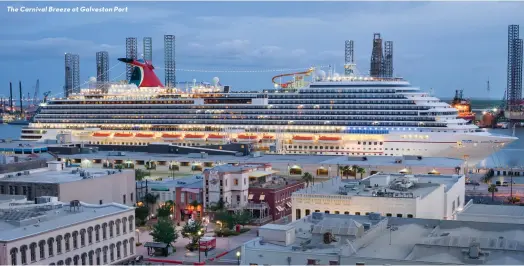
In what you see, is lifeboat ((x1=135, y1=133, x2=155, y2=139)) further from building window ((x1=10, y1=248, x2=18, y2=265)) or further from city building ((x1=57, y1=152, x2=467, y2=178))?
building window ((x1=10, y1=248, x2=18, y2=265))

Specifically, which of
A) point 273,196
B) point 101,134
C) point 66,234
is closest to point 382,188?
point 273,196

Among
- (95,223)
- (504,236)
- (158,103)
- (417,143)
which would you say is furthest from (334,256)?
(158,103)

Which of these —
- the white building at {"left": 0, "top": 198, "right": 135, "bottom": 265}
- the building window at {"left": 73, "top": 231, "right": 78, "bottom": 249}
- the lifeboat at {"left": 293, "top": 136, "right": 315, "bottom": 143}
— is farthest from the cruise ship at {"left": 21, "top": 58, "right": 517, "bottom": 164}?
the building window at {"left": 73, "top": 231, "right": 78, "bottom": 249}

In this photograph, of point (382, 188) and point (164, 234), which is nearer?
point (164, 234)

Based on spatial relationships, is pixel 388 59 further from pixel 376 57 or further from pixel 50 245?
pixel 50 245

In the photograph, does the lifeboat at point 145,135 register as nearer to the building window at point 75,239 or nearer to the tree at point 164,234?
the tree at point 164,234

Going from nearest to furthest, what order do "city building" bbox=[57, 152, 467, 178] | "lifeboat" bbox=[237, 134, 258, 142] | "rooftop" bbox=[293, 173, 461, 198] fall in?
1. "rooftop" bbox=[293, 173, 461, 198]
2. "city building" bbox=[57, 152, 467, 178]
3. "lifeboat" bbox=[237, 134, 258, 142]
